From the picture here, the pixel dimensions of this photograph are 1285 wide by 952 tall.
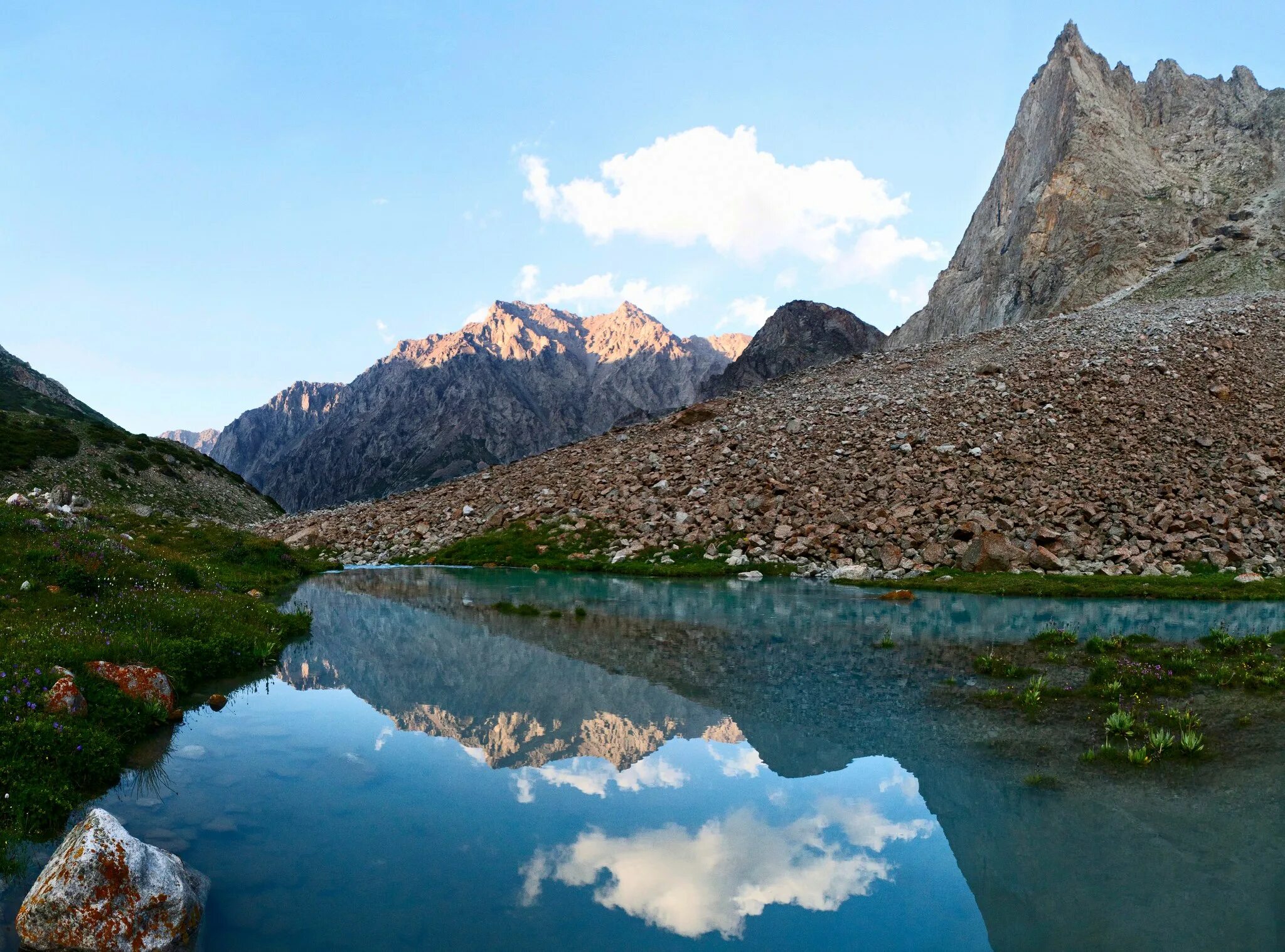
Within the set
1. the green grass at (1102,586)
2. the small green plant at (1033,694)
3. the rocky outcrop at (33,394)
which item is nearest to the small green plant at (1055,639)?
the small green plant at (1033,694)

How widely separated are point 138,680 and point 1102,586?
38.5 meters

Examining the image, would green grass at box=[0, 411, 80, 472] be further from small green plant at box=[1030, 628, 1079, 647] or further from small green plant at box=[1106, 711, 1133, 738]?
small green plant at box=[1106, 711, 1133, 738]

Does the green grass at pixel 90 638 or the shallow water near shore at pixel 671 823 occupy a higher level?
the green grass at pixel 90 638

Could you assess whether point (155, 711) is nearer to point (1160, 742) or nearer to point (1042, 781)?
point (1042, 781)

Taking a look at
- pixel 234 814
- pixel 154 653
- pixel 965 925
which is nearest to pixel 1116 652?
pixel 965 925

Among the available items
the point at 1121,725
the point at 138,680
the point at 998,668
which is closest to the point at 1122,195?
the point at 998,668

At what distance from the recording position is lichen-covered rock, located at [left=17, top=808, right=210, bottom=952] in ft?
23.6

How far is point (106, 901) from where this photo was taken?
739cm

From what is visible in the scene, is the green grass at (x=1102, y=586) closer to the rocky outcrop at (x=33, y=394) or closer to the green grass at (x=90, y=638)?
the green grass at (x=90, y=638)

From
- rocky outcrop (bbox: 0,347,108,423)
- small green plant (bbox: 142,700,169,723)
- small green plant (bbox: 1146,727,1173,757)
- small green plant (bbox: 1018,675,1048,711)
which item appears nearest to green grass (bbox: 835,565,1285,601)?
small green plant (bbox: 1018,675,1048,711)

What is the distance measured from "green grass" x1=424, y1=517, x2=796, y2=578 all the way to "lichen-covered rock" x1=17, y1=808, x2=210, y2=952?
34796 mm

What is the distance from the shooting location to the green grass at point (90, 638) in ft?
34.7

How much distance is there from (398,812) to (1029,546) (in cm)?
3872

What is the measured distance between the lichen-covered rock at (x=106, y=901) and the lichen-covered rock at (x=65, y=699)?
5286mm
